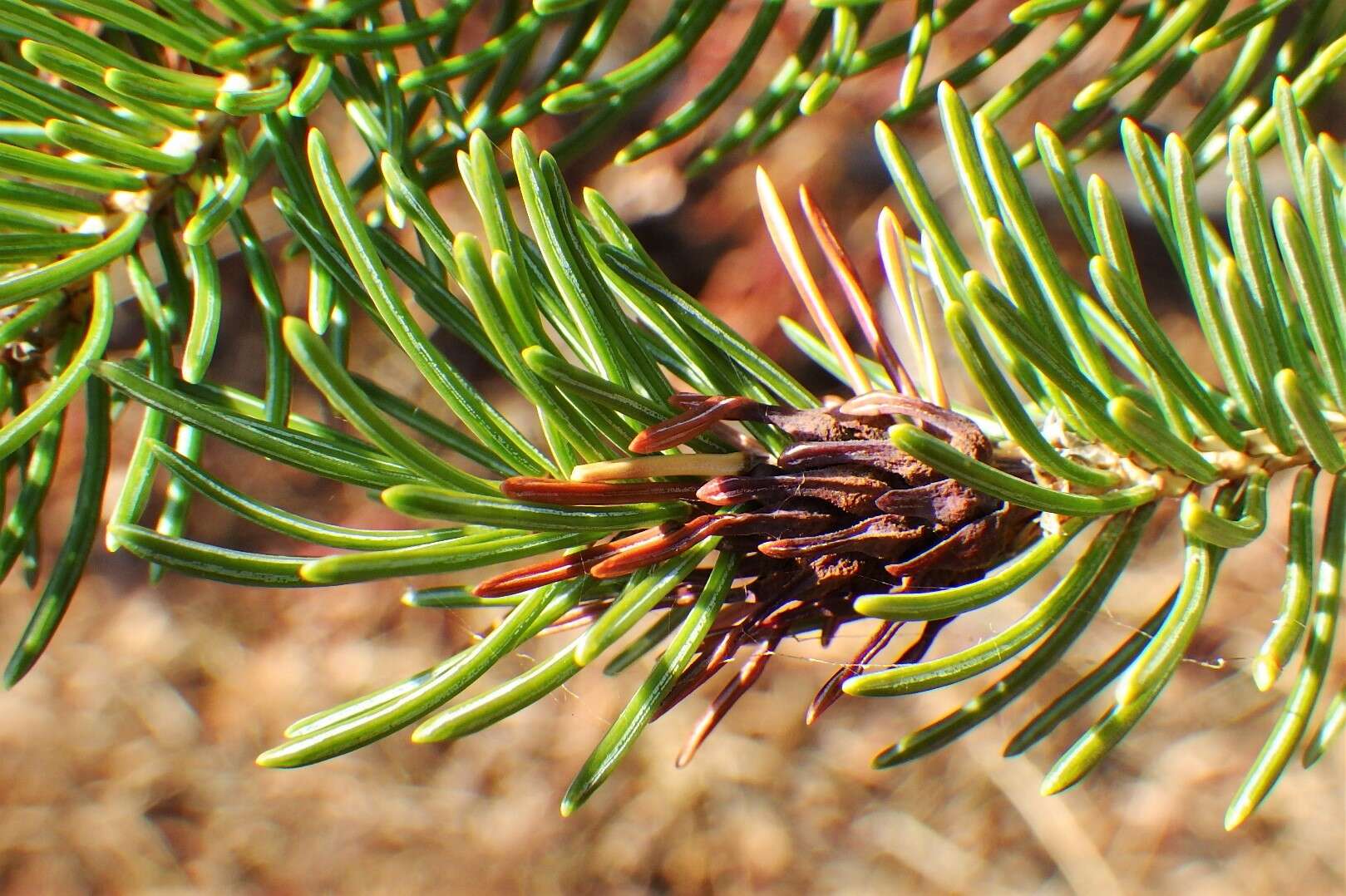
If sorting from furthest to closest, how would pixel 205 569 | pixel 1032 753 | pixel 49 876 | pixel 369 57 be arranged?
pixel 49 876
pixel 1032 753
pixel 369 57
pixel 205 569

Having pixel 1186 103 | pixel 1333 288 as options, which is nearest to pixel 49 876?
pixel 1333 288

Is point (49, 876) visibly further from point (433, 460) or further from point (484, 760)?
point (433, 460)

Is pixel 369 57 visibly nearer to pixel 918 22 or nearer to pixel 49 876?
pixel 918 22

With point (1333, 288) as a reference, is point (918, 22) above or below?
above

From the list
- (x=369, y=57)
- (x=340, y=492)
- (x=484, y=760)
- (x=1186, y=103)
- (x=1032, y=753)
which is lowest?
(x=1032, y=753)

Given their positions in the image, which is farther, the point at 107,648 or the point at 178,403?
the point at 107,648

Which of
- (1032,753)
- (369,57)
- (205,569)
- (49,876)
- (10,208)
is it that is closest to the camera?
(205,569)

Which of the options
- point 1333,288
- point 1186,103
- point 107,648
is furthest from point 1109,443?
point 107,648
